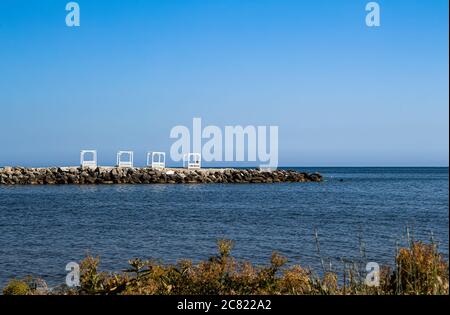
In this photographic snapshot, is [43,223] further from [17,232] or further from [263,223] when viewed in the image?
[263,223]

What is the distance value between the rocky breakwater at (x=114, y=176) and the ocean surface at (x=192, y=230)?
63.9ft

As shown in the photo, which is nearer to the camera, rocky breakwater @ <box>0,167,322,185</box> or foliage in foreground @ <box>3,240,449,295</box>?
foliage in foreground @ <box>3,240,449,295</box>

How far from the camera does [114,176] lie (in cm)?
6138

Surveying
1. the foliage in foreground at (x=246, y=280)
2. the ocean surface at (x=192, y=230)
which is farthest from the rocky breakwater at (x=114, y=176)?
the foliage in foreground at (x=246, y=280)

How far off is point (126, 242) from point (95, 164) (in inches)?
1809

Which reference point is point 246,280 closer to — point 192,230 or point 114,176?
point 192,230

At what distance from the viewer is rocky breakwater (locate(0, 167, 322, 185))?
198ft

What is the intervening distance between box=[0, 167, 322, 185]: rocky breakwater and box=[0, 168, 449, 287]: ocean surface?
63.9ft

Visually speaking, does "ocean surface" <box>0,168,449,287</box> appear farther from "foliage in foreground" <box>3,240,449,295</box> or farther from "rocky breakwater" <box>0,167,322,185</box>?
"rocky breakwater" <box>0,167,322,185</box>

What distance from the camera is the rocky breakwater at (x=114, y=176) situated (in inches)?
2378

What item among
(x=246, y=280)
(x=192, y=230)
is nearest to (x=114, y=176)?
→ (x=192, y=230)

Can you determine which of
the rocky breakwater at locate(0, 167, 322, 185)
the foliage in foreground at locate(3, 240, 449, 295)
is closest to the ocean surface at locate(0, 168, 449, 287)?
the foliage in foreground at locate(3, 240, 449, 295)

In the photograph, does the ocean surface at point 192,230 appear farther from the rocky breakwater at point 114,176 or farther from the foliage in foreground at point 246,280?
the rocky breakwater at point 114,176

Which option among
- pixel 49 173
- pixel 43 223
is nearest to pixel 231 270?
pixel 43 223
